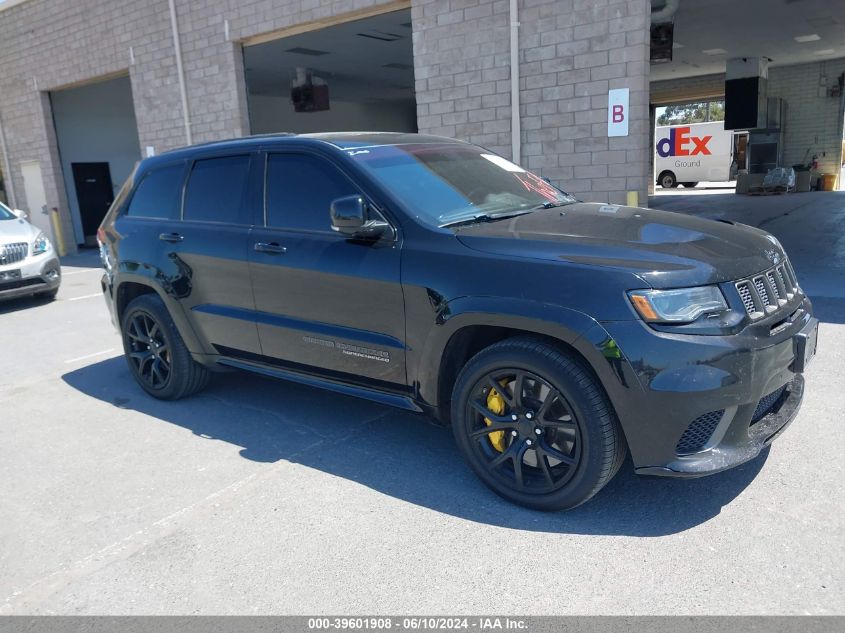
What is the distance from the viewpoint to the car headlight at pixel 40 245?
9.96m

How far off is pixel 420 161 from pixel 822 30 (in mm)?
18239

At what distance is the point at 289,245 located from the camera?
4.20 meters

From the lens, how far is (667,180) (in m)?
36.6

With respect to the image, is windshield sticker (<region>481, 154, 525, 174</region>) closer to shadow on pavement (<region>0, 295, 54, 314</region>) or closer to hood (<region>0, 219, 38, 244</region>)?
hood (<region>0, 219, 38, 244</region>)

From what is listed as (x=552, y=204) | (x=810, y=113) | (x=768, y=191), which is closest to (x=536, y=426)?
(x=552, y=204)

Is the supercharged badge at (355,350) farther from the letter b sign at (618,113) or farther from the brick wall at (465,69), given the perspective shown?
the brick wall at (465,69)

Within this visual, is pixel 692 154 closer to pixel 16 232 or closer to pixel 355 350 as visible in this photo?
pixel 16 232

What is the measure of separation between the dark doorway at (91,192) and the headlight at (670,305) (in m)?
18.1

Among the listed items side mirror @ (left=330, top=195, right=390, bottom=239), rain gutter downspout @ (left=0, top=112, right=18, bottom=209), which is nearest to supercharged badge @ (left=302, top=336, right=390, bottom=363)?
side mirror @ (left=330, top=195, right=390, bottom=239)

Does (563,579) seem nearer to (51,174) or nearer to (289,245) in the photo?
(289,245)

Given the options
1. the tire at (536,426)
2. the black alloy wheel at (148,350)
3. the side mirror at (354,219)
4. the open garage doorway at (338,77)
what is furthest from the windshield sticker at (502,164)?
the open garage doorway at (338,77)

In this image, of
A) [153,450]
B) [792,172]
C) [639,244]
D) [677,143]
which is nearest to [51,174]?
[153,450]

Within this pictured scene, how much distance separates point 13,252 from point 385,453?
8.01m

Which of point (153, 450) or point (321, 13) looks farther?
point (321, 13)
